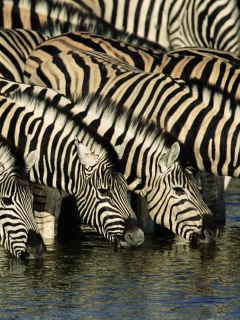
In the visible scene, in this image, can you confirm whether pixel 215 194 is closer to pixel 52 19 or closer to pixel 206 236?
pixel 206 236

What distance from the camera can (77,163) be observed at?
13352mm

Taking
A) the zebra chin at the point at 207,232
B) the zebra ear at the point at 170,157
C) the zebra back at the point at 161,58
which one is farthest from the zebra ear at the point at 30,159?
the zebra back at the point at 161,58

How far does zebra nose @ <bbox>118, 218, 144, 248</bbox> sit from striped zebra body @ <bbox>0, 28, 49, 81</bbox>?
150 inches

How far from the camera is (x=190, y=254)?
13.1 metres

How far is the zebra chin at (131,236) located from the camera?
12.8m

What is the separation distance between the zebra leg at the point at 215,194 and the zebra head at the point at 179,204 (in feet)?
6.55

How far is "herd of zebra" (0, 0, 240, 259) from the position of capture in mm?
12992

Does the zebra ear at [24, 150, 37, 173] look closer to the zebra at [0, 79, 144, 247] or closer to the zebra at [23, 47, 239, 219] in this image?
the zebra at [0, 79, 144, 247]

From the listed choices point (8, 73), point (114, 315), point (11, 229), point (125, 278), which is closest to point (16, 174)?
point (11, 229)

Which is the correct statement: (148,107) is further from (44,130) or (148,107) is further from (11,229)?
(11,229)

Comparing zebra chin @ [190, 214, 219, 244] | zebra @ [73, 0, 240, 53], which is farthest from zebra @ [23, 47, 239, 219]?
zebra @ [73, 0, 240, 53]

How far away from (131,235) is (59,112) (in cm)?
169

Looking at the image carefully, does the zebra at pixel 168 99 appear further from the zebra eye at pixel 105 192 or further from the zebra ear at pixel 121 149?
the zebra eye at pixel 105 192

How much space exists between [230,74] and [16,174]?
4023mm
